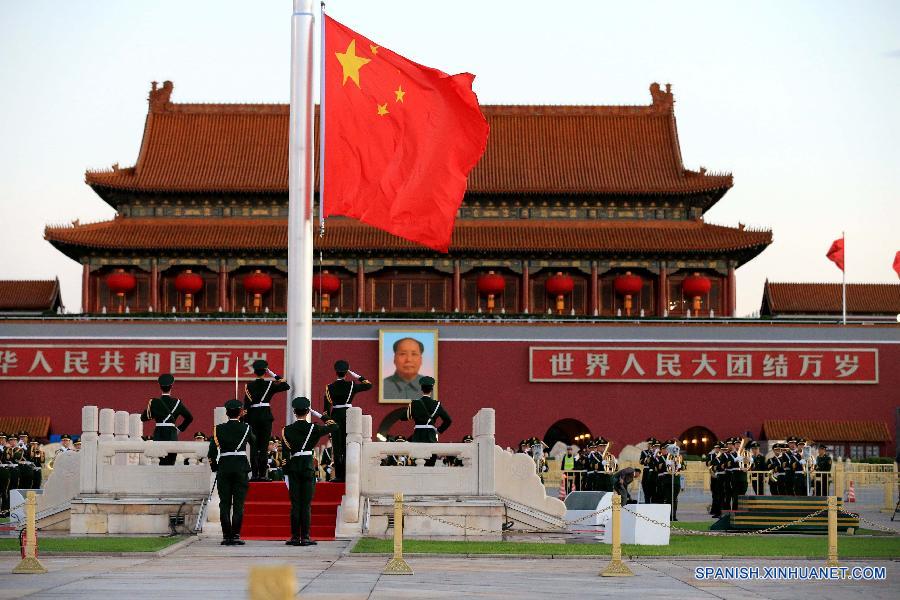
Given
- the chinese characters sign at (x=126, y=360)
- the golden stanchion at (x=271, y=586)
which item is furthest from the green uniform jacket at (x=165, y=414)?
the chinese characters sign at (x=126, y=360)

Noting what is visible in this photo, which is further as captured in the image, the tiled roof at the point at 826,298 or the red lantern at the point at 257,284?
the tiled roof at the point at 826,298

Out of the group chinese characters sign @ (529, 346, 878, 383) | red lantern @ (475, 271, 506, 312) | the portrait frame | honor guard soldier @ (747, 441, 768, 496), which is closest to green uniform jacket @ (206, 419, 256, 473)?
honor guard soldier @ (747, 441, 768, 496)

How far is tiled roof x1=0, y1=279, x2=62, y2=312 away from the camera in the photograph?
4212cm

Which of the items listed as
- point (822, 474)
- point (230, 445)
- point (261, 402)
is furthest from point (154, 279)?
point (230, 445)

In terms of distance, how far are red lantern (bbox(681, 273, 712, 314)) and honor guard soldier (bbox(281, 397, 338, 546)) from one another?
24388mm

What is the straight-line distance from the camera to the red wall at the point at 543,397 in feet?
114

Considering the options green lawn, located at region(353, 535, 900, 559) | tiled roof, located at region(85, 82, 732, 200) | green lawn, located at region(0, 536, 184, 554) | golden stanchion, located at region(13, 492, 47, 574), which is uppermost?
tiled roof, located at region(85, 82, 732, 200)

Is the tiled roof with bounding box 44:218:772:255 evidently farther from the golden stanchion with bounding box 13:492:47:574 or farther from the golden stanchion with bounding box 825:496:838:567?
the golden stanchion with bounding box 13:492:47:574

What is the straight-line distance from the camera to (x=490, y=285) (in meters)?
38.7

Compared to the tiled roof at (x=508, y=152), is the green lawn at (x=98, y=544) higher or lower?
lower

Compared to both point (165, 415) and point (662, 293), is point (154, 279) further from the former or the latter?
point (165, 415)

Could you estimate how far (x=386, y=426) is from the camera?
34500mm

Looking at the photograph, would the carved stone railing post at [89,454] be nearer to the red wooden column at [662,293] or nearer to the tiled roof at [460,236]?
the tiled roof at [460,236]

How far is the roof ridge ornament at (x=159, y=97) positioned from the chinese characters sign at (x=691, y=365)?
48.0 ft
